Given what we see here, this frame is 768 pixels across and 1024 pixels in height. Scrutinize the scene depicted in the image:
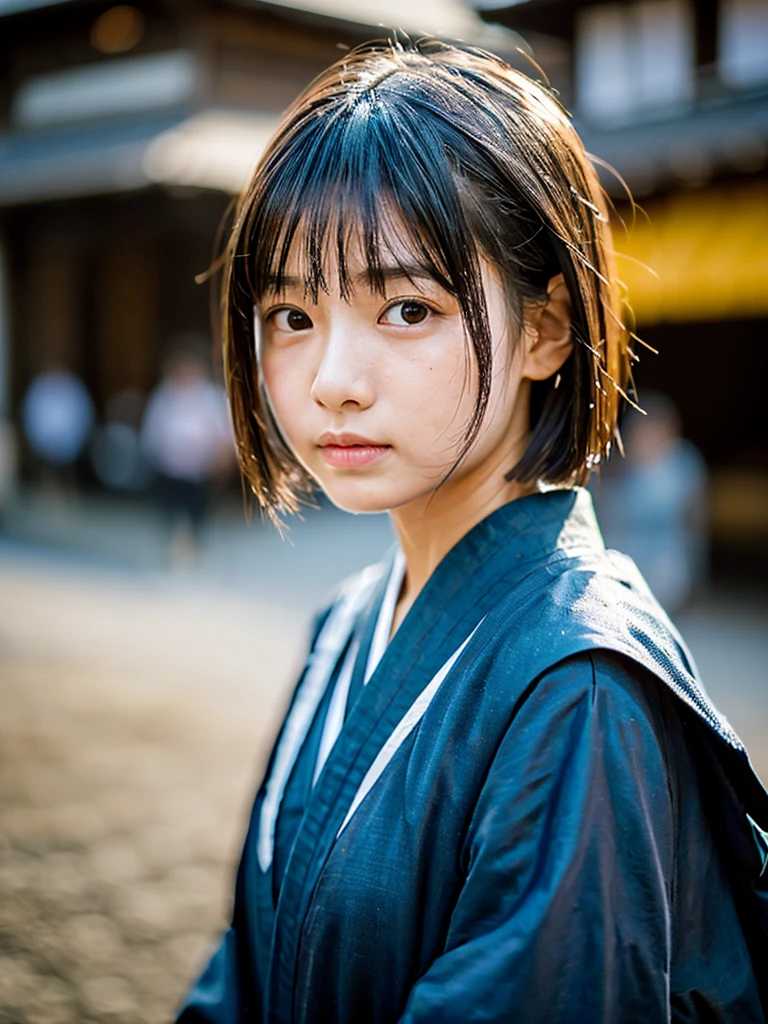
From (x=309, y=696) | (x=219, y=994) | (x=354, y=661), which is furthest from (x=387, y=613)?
(x=219, y=994)

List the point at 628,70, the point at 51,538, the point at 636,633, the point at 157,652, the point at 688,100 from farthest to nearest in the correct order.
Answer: the point at 51,538 → the point at 628,70 → the point at 688,100 → the point at 157,652 → the point at 636,633

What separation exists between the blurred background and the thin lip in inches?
15.6

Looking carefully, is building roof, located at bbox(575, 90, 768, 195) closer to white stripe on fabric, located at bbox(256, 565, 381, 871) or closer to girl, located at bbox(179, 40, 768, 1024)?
white stripe on fabric, located at bbox(256, 565, 381, 871)

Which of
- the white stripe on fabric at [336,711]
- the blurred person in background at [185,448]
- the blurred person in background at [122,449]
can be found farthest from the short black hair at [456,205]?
the blurred person in background at [122,449]

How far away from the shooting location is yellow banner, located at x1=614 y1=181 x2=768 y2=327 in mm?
7699

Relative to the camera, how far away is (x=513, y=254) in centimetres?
106

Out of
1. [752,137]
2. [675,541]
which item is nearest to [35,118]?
[752,137]

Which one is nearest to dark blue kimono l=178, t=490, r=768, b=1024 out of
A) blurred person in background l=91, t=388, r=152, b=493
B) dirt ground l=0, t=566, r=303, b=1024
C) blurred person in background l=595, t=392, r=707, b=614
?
dirt ground l=0, t=566, r=303, b=1024

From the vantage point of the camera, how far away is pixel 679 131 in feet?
23.1

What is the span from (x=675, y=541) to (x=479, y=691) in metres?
5.81

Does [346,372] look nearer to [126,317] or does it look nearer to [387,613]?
[387,613]

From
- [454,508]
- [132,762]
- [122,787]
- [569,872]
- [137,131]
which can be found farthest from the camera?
[137,131]

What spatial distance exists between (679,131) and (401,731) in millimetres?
7118

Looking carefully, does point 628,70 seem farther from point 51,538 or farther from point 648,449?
point 51,538
